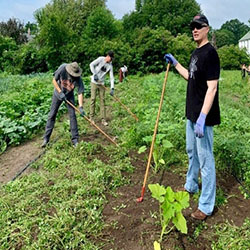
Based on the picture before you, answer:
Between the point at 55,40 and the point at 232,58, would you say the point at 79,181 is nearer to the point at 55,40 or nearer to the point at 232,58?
the point at 55,40

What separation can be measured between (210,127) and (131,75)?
14.9 metres

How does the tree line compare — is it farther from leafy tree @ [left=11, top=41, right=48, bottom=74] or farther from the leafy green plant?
the leafy green plant

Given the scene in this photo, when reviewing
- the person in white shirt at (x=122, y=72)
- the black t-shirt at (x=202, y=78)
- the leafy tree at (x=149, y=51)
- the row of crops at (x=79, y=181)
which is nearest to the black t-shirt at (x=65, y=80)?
the row of crops at (x=79, y=181)

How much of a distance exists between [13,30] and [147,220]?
31079 mm

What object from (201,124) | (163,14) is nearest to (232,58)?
(163,14)

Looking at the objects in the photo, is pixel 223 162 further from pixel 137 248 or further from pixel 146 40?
pixel 146 40

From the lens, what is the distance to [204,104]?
2775 mm

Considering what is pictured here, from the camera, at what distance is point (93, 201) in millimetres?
3387

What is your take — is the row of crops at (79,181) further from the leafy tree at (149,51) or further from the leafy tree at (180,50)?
the leafy tree at (180,50)

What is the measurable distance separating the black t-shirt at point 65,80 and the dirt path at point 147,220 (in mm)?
2187

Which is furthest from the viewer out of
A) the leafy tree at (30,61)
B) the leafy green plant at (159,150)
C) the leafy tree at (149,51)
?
the leafy tree at (149,51)

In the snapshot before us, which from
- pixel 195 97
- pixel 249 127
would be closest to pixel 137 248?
pixel 195 97

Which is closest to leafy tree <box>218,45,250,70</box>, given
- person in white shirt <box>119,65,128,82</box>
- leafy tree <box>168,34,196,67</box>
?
leafy tree <box>168,34,196,67</box>

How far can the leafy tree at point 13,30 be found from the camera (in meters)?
29.8
